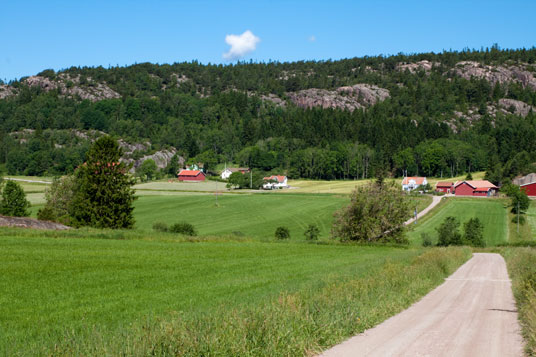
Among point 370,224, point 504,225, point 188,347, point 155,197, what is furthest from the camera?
point 155,197

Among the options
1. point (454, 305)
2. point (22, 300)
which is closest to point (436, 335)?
point (454, 305)

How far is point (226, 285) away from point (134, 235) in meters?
26.1

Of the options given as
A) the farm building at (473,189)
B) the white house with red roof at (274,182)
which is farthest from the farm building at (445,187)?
the white house with red roof at (274,182)

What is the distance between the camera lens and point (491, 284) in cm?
2777

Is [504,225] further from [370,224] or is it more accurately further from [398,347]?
[398,347]

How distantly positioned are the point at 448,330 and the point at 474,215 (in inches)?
3678

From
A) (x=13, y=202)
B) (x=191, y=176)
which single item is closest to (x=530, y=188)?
(x=191, y=176)

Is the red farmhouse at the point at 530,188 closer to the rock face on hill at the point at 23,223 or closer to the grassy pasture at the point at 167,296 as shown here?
the grassy pasture at the point at 167,296

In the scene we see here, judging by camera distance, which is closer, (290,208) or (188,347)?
(188,347)

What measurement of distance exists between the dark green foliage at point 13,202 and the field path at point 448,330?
245ft

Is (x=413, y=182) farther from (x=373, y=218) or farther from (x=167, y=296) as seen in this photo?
(x=167, y=296)

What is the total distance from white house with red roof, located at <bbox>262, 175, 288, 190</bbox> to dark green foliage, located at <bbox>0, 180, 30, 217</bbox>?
8760cm

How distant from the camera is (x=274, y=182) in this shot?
16725cm

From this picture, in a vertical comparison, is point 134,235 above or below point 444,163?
below
